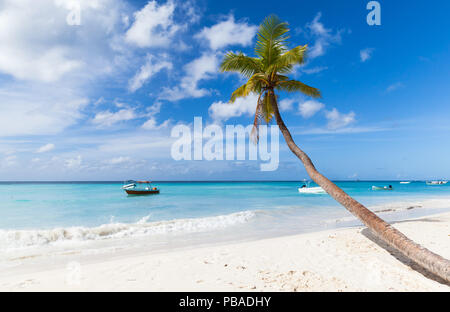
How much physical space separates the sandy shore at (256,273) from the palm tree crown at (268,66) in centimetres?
526

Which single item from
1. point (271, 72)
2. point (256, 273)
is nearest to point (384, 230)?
point (256, 273)

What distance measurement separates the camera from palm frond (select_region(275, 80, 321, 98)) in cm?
1012

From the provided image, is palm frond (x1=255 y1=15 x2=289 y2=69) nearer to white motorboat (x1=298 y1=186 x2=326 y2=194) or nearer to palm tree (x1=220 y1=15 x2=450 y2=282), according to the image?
palm tree (x1=220 y1=15 x2=450 y2=282)

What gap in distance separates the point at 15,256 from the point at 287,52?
39.5ft

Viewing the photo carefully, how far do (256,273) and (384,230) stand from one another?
3116 mm

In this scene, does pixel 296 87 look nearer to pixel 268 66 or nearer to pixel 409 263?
pixel 268 66

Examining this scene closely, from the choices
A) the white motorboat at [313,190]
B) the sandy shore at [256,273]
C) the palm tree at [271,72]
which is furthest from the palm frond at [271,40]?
the white motorboat at [313,190]

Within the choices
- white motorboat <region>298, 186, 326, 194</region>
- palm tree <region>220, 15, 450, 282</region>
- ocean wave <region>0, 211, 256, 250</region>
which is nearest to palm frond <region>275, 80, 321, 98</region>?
palm tree <region>220, 15, 450, 282</region>

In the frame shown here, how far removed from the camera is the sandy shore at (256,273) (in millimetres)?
4711

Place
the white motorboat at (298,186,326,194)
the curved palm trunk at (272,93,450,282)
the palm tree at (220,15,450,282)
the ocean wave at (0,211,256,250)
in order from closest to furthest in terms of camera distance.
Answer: the curved palm trunk at (272,93,450,282)
the palm tree at (220,15,450,282)
the ocean wave at (0,211,256,250)
the white motorboat at (298,186,326,194)

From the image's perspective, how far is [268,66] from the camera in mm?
9641

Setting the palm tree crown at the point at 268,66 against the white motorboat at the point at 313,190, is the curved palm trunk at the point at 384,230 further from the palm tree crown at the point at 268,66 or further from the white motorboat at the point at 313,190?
the white motorboat at the point at 313,190
